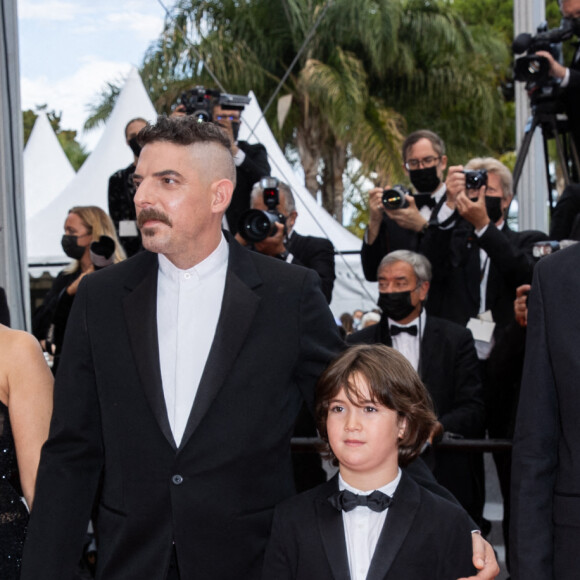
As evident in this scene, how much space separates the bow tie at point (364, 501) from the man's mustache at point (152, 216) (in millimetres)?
763

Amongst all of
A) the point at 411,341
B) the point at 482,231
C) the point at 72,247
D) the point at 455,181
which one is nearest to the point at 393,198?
the point at 455,181

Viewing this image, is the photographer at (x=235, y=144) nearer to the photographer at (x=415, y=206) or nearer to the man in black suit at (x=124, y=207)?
the man in black suit at (x=124, y=207)

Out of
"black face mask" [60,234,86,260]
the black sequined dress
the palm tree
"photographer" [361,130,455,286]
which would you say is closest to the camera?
the black sequined dress

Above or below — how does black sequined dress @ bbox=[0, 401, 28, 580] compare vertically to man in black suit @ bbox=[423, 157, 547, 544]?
below

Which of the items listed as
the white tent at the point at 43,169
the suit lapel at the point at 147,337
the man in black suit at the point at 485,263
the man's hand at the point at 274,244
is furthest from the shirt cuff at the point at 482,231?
the white tent at the point at 43,169

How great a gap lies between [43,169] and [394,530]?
15.1 metres

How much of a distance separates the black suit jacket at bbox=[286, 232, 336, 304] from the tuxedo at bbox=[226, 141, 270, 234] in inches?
13.4

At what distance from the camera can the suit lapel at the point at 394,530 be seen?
2156 mm

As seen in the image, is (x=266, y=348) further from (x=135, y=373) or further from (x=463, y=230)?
(x=463, y=230)

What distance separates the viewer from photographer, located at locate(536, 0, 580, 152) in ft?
14.4

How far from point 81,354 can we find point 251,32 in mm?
18745

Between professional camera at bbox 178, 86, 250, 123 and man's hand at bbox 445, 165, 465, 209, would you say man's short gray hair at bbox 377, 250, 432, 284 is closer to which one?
man's hand at bbox 445, 165, 465, 209

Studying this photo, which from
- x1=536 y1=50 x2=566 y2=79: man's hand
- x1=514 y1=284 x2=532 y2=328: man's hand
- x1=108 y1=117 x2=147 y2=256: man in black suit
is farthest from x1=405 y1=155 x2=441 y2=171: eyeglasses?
x1=108 y1=117 x2=147 y2=256: man in black suit

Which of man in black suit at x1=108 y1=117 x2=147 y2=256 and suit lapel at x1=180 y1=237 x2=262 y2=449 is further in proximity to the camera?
man in black suit at x1=108 y1=117 x2=147 y2=256
